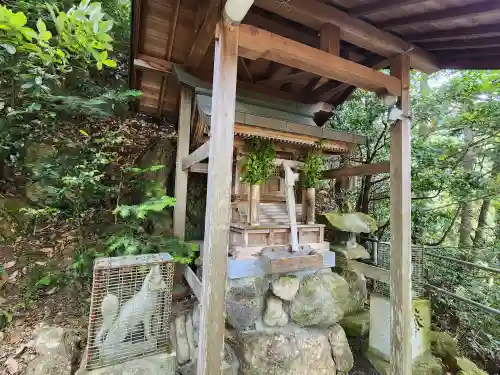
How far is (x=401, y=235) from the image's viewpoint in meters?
2.85

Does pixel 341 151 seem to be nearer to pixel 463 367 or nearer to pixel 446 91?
pixel 446 91

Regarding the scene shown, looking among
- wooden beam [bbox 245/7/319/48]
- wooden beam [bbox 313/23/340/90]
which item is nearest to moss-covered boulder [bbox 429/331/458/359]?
wooden beam [bbox 313/23/340/90]

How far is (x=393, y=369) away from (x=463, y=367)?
81.6 inches

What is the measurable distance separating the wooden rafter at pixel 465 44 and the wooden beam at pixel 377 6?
1011 mm

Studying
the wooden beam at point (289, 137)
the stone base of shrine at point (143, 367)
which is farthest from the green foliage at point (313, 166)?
the stone base of shrine at point (143, 367)

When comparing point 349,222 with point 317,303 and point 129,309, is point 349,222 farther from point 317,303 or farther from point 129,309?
point 129,309

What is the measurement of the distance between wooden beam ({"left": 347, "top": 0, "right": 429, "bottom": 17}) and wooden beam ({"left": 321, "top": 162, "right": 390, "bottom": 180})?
183 centimetres

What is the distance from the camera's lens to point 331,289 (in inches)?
140

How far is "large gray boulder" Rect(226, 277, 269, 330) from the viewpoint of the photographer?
307 cm

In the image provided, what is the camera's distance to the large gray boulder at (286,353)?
2988mm

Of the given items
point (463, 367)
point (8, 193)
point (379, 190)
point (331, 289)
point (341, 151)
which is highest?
point (341, 151)

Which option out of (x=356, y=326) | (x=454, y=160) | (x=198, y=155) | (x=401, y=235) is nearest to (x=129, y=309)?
(x=198, y=155)

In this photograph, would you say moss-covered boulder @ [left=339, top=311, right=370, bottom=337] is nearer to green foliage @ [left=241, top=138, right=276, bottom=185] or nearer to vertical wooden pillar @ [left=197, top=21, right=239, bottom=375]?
green foliage @ [left=241, top=138, right=276, bottom=185]

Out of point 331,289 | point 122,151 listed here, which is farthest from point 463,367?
point 122,151
